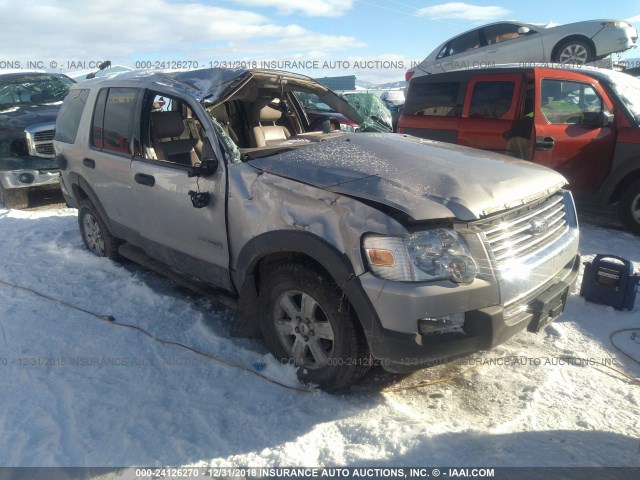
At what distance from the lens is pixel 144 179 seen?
12.3 feet

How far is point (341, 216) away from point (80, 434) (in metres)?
1.82

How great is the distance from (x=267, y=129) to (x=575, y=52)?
8278 millimetres

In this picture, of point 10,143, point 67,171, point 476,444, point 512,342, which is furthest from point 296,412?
point 10,143

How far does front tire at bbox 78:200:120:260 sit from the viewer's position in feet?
15.6

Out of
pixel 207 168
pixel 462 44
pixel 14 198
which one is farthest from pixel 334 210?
pixel 462 44

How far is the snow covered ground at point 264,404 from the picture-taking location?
2375 millimetres

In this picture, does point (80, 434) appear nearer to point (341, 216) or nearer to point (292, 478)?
point (292, 478)

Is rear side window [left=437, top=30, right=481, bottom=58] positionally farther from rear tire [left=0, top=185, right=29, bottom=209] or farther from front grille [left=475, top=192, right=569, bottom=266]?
rear tire [left=0, top=185, right=29, bottom=209]

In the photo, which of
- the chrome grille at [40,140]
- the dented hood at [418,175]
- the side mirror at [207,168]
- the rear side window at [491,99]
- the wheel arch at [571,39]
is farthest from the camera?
the wheel arch at [571,39]

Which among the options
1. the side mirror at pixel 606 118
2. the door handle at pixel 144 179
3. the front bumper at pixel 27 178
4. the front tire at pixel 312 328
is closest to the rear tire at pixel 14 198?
the front bumper at pixel 27 178

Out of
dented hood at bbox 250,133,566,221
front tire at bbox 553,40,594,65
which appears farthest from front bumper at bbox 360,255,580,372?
front tire at bbox 553,40,594,65

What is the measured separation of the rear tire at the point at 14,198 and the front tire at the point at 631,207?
8.43m

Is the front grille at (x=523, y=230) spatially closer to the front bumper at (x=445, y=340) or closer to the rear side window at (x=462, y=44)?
the front bumper at (x=445, y=340)

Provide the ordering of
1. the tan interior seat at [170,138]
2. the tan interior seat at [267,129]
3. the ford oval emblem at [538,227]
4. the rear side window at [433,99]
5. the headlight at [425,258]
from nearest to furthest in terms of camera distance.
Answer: the headlight at [425,258]
the ford oval emblem at [538,227]
the tan interior seat at [170,138]
the tan interior seat at [267,129]
the rear side window at [433,99]
